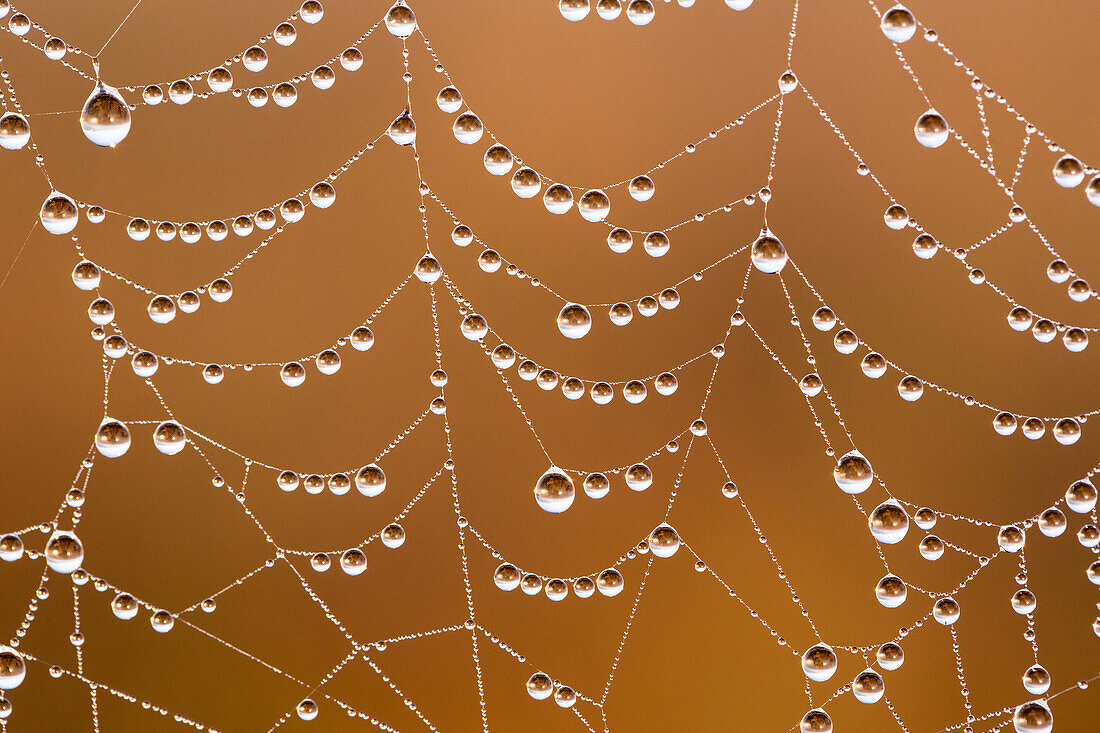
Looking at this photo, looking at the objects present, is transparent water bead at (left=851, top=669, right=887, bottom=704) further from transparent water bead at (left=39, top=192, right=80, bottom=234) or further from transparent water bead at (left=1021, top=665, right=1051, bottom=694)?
transparent water bead at (left=39, top=192, right=80, bottom=234)

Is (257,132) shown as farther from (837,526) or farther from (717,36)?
(837,526)

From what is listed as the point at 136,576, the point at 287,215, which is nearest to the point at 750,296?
the point at 287,215

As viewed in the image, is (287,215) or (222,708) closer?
(287,215)

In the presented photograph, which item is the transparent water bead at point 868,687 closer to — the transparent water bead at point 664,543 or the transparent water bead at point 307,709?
the transparent water bead at point 664,543

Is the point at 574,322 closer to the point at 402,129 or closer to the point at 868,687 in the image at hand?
the point at 402,129

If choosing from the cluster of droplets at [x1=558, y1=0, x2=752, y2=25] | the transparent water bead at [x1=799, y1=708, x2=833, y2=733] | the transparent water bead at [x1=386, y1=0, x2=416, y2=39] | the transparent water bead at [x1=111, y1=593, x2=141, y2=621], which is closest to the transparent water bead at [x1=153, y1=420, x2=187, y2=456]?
the transparent water bead at [x1=111, y1=593, x2=141, y2=621]

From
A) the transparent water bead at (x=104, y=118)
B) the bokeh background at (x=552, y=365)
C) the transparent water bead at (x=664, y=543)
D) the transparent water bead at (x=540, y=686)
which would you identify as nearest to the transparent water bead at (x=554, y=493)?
the transparent water bead at (x=664, y=543)

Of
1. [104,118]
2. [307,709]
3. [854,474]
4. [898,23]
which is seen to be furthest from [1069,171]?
[307,709]
